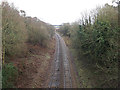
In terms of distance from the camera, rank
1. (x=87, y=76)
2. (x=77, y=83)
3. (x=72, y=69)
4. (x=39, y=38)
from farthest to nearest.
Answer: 1. (x=39, y=38)
2. (x=72, y=69)
3. (x=87, y=76)
4. (x=77, y=83)

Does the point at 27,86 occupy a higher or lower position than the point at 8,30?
lower

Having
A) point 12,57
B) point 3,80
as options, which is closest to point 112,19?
point 3,80

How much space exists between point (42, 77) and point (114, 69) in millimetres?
8684

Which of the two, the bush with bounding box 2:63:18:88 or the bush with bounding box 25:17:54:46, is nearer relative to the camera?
the bush with bounding box 2:63:18:88

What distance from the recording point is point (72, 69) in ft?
53.9

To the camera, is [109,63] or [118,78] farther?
[109,63]

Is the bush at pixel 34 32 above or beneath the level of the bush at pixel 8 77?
above

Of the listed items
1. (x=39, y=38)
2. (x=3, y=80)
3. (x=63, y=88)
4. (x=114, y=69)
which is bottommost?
(x=63, y=88)

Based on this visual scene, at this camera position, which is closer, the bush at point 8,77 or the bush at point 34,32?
the bush at point 8,77

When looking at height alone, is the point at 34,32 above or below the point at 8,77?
above

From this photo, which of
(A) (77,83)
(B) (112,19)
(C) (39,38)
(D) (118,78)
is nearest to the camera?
(D) (118,78)

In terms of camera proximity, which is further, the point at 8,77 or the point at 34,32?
the point at 34,32

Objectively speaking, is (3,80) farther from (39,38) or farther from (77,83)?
(39,38)

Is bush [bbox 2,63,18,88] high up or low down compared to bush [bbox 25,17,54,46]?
down
